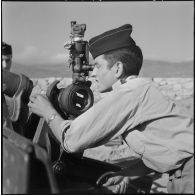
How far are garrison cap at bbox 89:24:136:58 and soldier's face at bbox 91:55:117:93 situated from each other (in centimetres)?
6

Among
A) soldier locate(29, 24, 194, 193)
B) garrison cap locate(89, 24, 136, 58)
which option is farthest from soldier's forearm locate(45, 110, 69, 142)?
garrison cap locate(89, 24, 136, 58)

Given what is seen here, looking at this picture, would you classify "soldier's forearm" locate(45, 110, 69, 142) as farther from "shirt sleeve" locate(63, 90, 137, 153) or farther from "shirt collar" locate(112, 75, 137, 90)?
"shirt collar" locate(112, 75, 137, 90)

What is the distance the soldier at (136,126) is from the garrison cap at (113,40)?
31 millimetres

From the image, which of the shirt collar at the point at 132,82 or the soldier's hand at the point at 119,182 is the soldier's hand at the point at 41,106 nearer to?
the shirt collar at the point at 132,82

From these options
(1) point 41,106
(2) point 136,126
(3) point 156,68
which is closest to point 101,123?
(2) point 136,126

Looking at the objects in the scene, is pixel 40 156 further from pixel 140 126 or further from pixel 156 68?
pixel 156 68

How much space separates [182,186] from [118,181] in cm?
44

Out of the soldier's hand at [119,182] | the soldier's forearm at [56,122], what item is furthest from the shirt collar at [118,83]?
the soldier's hand at [119,182]

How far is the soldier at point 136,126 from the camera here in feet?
6.70

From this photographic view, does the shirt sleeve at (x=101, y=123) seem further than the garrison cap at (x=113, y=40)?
No

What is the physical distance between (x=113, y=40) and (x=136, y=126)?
0.56 meters

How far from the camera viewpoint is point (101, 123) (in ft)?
6.66

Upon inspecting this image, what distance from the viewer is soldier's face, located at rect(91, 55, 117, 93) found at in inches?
93.2

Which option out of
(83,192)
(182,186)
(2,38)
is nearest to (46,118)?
(2,38)
